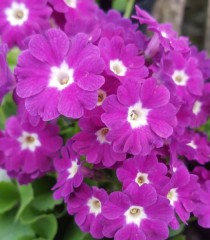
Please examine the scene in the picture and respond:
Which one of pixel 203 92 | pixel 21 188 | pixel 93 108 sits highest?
pixel 93 108

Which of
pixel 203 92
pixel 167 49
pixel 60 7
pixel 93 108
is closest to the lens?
pixel 93 108

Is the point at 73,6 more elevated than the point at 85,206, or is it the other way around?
the point at 73,6

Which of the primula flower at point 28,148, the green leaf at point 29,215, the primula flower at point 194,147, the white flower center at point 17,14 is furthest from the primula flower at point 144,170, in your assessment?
the white flower center at point 17,14

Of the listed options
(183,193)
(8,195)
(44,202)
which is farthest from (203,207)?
(8,195)

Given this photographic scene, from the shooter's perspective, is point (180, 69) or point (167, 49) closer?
point (167, 49)

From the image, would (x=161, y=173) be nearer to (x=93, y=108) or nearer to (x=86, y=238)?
(x=93, y=108)

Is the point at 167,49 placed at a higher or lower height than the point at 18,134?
higher

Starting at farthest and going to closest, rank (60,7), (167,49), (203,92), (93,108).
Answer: (203,92) → (60,7) → (167,49) → (93,108)

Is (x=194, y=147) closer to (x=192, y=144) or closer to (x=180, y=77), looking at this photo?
(x=192, y=144)

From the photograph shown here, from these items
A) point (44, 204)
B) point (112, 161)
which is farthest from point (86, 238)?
point (112, 161)
